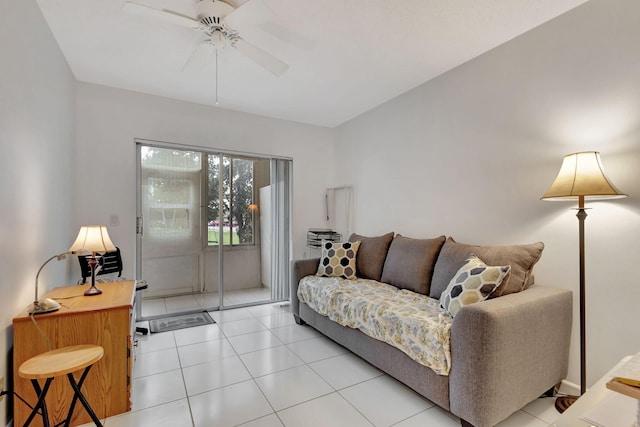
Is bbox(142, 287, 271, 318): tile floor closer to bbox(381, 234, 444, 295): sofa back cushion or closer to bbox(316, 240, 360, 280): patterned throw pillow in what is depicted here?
bbox(316, 240, 360, 280): patterned throw pillow

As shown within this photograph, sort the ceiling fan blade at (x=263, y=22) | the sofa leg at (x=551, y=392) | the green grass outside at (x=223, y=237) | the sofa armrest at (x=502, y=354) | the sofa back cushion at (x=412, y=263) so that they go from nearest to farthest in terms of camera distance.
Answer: the sofa armrest at (x=502, y=354) → the ceiling fan blade at (x=263, y=22) → the sofa leg at (x=551, y=392) → the sofa back cushion at (x=412, y=263) → the green grass outside at (x=223, y=237)

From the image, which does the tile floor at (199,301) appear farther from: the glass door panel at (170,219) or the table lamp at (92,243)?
the table lamp at (92,243)

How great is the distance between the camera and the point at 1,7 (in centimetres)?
153

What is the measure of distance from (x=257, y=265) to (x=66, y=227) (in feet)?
7.16

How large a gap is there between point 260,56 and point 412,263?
2.16 meters

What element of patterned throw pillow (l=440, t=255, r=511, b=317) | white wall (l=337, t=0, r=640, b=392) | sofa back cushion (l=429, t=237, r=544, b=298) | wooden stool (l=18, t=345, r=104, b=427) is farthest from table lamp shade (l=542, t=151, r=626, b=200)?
wooden stool (l=18, t=345, r=104, b=427)

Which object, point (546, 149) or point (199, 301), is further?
point (199, 301)

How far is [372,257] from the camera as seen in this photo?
10.8ft

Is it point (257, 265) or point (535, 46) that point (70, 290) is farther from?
point (535, 46)

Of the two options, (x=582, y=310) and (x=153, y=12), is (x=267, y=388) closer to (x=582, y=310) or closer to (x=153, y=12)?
(x=582, y=310)

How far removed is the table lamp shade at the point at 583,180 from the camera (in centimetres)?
172

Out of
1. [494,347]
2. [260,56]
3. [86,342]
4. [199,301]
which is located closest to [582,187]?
[494,347]

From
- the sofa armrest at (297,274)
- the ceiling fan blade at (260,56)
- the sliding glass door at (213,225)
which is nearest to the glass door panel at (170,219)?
the sliding glass door at (213,225)

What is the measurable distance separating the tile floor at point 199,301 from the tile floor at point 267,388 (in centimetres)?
68
